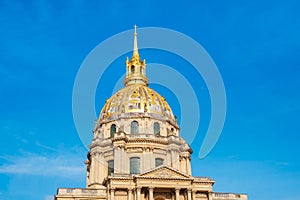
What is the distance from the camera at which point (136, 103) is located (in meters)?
66.3

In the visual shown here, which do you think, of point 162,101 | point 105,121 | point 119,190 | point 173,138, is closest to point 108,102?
point 105,121

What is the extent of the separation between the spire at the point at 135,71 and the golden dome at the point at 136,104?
2.90 meters

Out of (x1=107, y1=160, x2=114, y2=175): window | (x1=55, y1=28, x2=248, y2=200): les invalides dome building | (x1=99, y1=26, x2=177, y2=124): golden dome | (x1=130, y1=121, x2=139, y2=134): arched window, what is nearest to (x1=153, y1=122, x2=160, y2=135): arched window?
(x1=55, y1=28, x2=248, y2=200): les invalides dome building

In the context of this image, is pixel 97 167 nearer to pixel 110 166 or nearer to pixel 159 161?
pixel 110 166

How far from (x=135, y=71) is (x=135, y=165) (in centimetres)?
2108

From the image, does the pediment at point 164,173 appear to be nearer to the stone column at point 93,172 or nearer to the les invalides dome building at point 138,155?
the les invalides dome building at point 138,155

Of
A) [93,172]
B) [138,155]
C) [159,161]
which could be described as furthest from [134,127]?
[93,172]

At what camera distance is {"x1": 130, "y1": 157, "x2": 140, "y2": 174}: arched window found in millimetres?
59875

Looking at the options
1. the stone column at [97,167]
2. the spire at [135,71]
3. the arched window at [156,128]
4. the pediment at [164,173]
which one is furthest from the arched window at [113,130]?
the pediment at [164,173]

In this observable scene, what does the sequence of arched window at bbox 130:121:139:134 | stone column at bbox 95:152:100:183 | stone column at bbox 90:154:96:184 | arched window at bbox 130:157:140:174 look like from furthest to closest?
arched window at bbox 130:121:139:134
stone column at bbox 90:154:96:184
stone column at bbox 95:152:100:183
arched window at bbox 130:157:140:174

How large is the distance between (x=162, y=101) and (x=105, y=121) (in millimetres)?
10776

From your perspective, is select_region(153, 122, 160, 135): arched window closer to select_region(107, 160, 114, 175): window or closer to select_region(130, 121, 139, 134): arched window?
select_region(130, 121, 139, 134): arched window

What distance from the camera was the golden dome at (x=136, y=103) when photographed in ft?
216

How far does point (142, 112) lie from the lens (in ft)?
214
